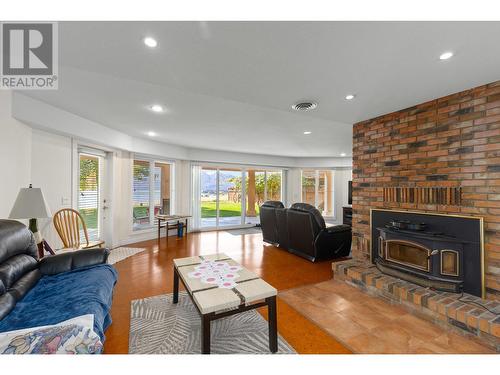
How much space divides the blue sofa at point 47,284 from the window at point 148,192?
3.18 meters

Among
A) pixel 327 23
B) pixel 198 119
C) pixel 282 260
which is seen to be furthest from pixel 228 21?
pixel 282 260

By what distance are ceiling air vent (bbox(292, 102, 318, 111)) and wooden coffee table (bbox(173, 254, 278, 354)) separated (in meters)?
2.02

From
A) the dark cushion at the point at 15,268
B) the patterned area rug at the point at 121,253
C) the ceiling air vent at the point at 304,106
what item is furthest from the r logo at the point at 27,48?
the patterned area rug at the point at 121,253

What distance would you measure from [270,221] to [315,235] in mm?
1350

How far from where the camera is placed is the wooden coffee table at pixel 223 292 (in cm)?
151

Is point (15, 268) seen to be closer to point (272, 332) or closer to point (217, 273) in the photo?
point (217, 273)

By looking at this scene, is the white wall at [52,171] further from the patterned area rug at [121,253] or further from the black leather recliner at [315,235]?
the black leather recliner at [315,235]

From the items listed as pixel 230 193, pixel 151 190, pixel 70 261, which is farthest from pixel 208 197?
pixel 70 261

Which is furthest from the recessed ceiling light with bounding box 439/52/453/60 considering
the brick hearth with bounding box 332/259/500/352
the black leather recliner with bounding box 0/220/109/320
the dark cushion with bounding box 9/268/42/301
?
the dark cushion with bounding box 9/268/42/301

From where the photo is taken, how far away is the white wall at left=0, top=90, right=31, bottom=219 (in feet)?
8.14

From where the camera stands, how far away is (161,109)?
316 centimetres

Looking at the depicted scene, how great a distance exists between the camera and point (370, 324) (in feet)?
6.77
